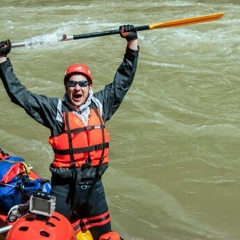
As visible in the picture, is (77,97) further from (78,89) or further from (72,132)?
(72,132)

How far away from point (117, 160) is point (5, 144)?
4.59 ft

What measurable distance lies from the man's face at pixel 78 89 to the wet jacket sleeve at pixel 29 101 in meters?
0.11

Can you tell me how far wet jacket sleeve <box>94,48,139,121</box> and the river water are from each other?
2.20ft

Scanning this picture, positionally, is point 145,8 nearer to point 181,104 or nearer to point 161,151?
point 181,104

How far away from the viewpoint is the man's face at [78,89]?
3.12 metres

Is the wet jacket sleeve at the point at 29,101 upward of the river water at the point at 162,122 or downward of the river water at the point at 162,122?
upward

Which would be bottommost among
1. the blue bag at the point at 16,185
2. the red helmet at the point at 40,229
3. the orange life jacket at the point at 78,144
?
the blue bag at the point at 16,185

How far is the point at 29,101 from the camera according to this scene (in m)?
3.13

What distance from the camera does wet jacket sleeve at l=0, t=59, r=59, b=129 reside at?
10.3ft

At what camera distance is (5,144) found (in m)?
6.50

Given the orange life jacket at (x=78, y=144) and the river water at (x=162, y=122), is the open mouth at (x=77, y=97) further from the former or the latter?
the river water at (x=162, y=122)

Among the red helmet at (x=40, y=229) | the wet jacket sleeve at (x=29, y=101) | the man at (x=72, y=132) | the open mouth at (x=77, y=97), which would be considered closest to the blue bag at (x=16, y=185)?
the man at (x=72, y=132)

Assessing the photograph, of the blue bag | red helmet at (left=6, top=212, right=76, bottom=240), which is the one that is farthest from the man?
the blue bag

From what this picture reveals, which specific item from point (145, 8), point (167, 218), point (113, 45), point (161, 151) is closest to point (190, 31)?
point (113, 45)
